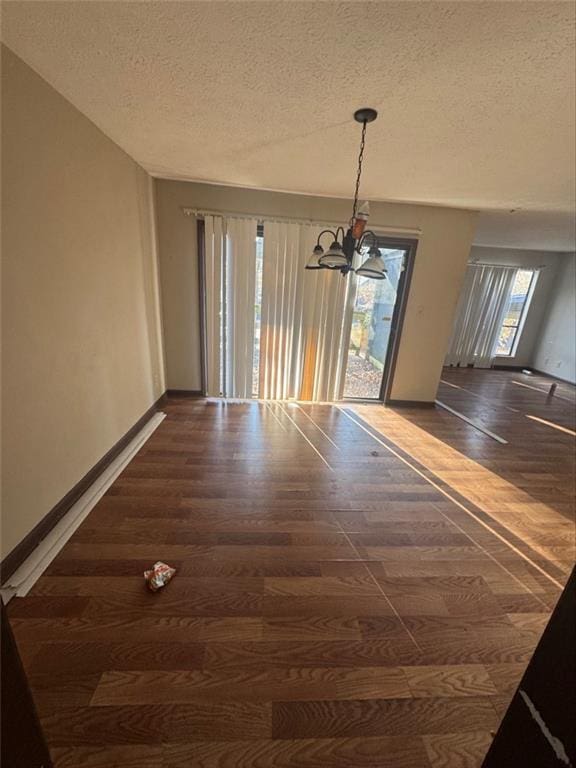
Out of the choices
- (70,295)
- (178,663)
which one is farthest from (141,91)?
(178,663)

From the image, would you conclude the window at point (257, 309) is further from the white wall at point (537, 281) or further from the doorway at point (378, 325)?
the white wall at point (537, 281)

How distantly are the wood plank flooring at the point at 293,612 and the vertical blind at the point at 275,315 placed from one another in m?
1.35

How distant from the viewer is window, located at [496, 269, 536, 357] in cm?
631

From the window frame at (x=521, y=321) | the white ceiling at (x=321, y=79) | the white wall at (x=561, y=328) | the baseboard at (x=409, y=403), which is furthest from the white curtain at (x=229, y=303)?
the white wall at (x=561, y=328)

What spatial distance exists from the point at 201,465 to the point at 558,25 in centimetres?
293

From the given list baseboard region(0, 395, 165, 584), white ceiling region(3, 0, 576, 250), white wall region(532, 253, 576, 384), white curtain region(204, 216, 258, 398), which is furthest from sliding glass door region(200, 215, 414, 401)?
white wall region(532, 253, 576, 384)

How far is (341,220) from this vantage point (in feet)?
10.9

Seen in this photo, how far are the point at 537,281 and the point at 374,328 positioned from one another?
4998 mm

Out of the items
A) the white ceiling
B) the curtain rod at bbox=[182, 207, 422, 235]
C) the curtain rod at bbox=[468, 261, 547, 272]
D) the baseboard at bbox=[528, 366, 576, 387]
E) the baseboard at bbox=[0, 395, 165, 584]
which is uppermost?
A: the white ceiling

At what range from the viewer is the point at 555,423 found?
384cm

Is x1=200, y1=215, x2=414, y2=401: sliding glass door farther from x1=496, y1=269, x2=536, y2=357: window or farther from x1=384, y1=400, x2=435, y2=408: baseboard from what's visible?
x1=496, y1=269, x2=536, y2=357: window

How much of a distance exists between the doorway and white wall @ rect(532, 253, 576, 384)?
15.3 feet

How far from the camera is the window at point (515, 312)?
6.31 m

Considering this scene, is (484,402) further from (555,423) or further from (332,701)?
(332,701)
